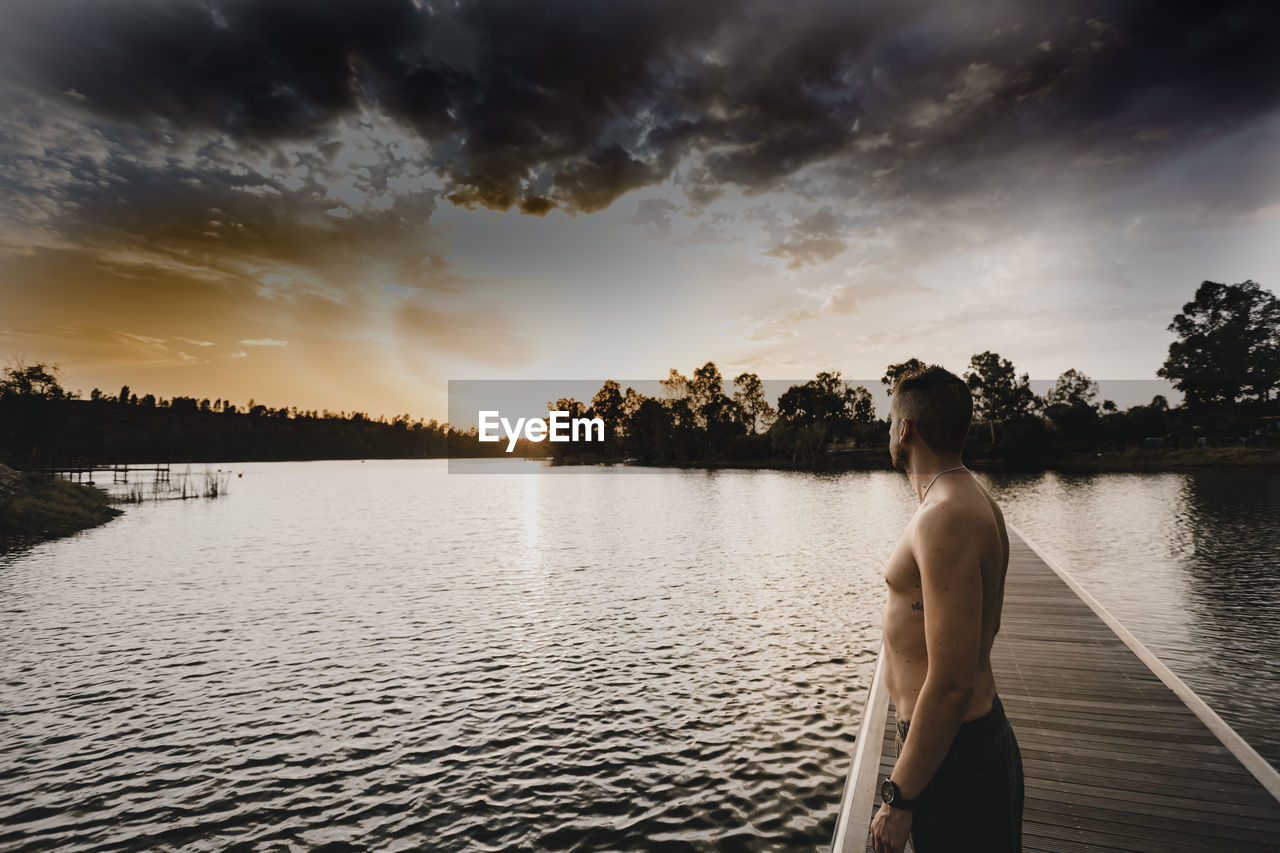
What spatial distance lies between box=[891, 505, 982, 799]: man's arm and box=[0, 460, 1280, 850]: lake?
534 centimetres

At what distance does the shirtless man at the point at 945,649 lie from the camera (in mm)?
2135

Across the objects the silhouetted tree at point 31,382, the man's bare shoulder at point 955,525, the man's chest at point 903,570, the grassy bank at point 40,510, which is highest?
the silhouetted tree at point 31,382

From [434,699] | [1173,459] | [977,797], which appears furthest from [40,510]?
[1173,459]

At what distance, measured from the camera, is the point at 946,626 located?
213cm

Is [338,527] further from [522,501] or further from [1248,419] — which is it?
[1248,419]

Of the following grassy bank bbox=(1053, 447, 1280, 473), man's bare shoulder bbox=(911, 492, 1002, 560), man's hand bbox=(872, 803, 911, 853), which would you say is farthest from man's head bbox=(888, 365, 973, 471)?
grassy bank bbox=(1053, 447, 1280, 473)

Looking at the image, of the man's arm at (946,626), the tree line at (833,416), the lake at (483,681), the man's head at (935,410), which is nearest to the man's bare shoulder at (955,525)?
the man's arm at (946,626)

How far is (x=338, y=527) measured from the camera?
35062mm

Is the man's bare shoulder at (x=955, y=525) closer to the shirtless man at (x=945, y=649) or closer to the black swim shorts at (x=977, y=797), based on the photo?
the shirtless man at (x=945, y=649)

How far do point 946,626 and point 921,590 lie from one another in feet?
0.95

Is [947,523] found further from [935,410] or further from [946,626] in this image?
[935,410]

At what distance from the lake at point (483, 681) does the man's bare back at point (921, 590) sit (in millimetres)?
5125

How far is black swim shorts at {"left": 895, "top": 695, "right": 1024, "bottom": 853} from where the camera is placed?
2.36 meters

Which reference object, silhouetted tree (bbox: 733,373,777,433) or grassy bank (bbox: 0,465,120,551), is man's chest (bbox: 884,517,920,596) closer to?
grassy bank (bbox: 0,465,120,551)
